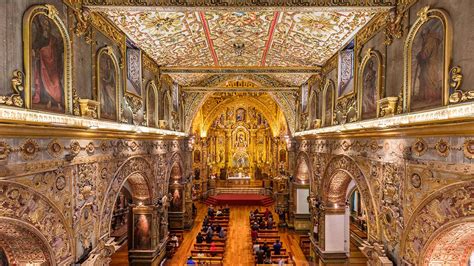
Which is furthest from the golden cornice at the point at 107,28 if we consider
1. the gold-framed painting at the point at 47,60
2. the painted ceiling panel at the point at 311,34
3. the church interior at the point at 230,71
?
the painted ceiling panel at the point at 311,34

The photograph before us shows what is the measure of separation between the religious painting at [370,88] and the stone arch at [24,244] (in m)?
7.65

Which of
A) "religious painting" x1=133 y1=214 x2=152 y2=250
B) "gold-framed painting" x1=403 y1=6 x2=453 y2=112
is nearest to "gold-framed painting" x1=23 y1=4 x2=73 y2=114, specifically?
"gold-framed painting" x1=403 y1=6 x2=453 y2=112

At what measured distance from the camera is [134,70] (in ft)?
34.0

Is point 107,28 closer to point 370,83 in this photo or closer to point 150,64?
point 150,64

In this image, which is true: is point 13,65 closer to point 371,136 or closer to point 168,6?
point 168,6

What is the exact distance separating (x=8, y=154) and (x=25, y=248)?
2.14 m

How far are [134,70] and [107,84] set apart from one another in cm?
232

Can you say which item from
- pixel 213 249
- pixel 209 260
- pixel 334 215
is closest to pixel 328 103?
pixel 334 215

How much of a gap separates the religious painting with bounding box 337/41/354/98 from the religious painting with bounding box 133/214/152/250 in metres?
9.13

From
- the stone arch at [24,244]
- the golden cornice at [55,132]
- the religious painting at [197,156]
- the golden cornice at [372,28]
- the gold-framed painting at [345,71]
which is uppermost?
the golden cornice at [372,28]

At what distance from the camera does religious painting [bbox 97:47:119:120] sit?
7773 millimetres

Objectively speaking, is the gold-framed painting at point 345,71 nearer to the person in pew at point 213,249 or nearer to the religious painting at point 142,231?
the religious painting at point 142,231

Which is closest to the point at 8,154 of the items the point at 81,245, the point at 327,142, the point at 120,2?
the point at 81,245

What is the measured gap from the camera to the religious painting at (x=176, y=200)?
20016 mm
